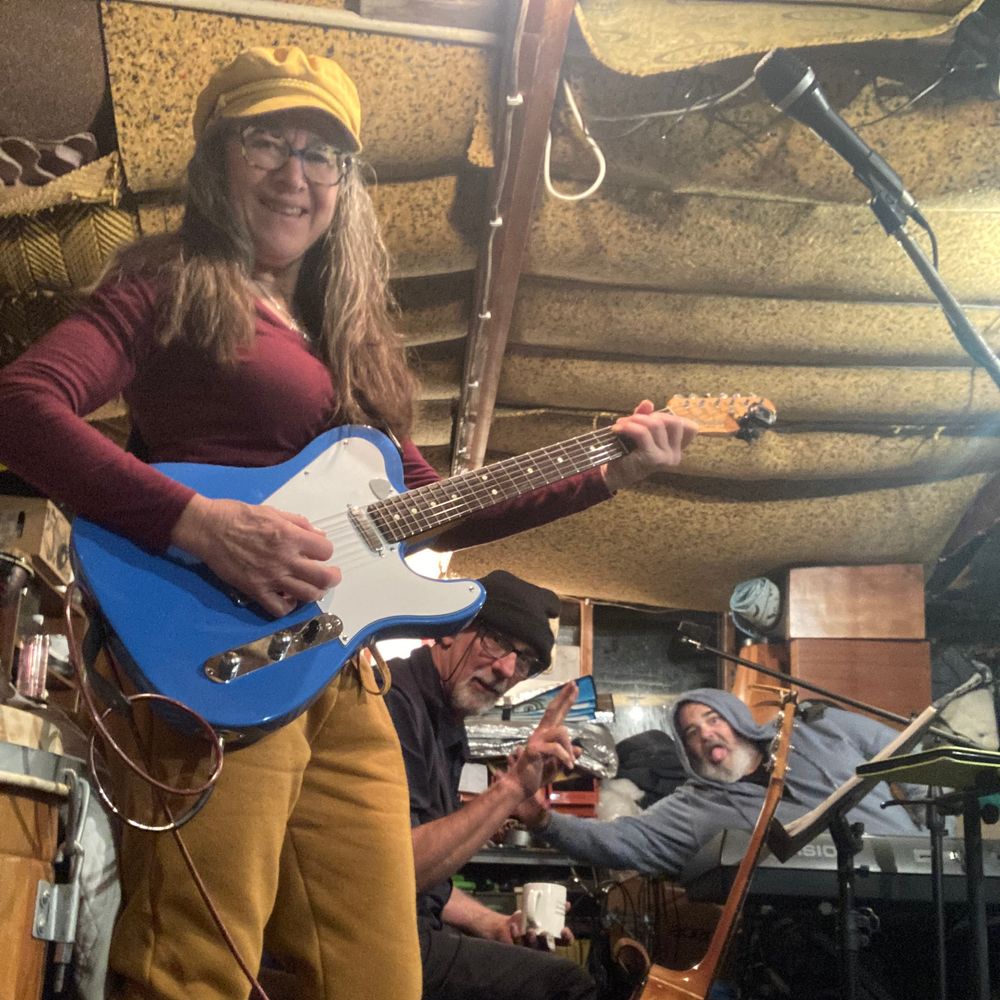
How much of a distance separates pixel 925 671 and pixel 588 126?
2.97m

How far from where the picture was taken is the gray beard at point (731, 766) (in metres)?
3.97

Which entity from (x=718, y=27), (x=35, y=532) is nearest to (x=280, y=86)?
(x=718, y=27)

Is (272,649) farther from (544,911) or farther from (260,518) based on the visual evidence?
(544,911)

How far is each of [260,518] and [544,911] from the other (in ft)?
6.13

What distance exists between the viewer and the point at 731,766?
13.0 feet

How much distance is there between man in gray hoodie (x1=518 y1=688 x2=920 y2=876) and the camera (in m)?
3.43

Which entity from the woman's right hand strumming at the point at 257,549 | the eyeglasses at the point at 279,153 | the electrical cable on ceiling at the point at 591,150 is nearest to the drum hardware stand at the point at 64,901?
the woman's right hand strumming at the point at 257,549

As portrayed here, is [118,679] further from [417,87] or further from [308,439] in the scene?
[417,87]

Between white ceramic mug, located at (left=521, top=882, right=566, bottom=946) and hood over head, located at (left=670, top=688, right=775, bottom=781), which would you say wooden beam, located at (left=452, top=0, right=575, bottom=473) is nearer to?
hood over head, located at (left=670, top=688, right=775, bottom=781)

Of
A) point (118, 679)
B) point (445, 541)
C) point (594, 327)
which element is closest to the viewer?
point (118, 679)

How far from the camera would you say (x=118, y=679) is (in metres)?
1.20

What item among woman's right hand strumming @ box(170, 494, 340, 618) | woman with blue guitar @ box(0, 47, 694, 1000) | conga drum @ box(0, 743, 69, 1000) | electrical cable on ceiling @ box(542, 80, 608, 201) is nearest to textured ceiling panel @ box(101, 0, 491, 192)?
electrical cable on ceiling @ box(542, 80, 608, 201)

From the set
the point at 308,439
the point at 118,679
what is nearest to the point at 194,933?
the point at 118,679

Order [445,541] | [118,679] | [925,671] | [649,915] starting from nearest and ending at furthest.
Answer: [118,679] < [445,541] < [649,915] < [925,671]
